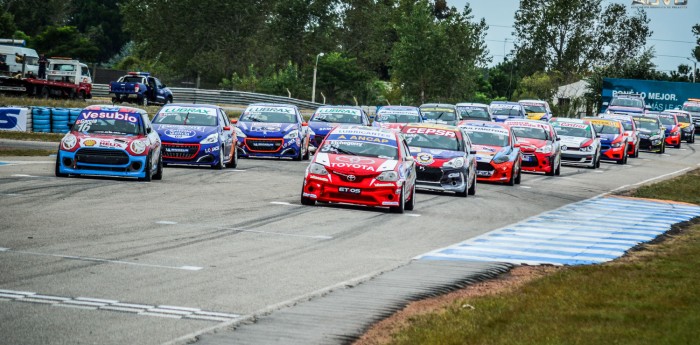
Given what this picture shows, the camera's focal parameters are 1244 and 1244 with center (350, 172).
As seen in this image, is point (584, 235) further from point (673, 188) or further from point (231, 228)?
point (673, 188)

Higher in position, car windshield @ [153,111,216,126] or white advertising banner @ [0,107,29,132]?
car windshield @ [153,111,216,126]

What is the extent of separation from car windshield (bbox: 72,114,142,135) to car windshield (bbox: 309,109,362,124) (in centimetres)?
1396

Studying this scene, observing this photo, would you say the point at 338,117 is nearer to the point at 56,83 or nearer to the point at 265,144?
the point at 265,144

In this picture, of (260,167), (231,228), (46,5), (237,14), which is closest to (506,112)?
(260,167)

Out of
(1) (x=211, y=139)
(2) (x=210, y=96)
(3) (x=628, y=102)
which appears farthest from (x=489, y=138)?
(2) (x=210, y=96)

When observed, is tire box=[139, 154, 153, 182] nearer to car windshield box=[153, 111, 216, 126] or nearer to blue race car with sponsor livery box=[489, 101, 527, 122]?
car windshield box=[153, 111, 216, 126]

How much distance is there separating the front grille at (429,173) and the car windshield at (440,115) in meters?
20.9

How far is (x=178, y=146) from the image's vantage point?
27.3 metres

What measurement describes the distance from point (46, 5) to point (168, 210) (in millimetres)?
104651

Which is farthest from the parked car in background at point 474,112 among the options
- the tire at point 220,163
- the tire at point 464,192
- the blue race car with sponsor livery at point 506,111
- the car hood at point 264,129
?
the tire at point 464,192

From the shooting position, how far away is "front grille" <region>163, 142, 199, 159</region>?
27312 mm

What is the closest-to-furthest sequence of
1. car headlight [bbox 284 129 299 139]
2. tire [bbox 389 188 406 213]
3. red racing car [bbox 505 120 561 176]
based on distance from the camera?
tire [bbox 389 188 406 213]
car headlight [bbox 284 129 299 139]
red racing car [bbox 505 120 561 176]

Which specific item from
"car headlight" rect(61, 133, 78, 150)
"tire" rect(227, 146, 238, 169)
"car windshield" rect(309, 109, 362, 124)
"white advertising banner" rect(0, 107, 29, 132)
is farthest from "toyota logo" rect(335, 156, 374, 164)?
"white advertising banner" rect(0, 107, 29, 132)

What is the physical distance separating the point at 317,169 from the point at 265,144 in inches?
501
